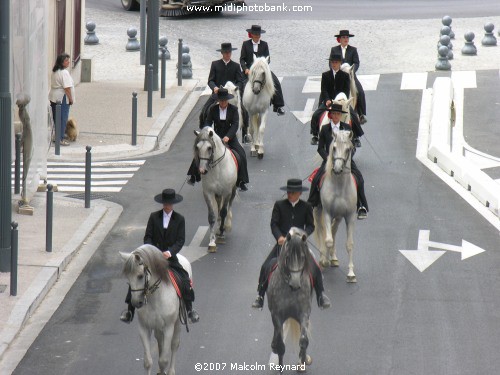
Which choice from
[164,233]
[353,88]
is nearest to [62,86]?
[353,88]

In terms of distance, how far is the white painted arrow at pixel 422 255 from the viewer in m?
19.8

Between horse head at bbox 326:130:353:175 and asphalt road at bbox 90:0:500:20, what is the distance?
27.2 metres

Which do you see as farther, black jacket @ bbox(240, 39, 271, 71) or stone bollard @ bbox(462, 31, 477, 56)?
stone bollard @ bbox(462, 31, 477, 56)

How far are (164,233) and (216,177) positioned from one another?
4.93m

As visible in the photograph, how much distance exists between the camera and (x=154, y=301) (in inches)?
566

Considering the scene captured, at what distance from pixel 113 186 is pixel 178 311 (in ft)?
34.2

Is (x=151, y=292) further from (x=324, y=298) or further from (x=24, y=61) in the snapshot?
(x=24, y=61)

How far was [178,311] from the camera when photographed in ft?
48.7

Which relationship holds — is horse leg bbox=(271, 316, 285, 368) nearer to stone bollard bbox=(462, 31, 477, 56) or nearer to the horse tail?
the horse tail

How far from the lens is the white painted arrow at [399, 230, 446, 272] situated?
19828mm

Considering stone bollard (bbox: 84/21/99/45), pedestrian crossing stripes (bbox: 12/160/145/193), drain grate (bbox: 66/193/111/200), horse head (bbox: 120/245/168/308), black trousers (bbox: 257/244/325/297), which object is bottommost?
drain grate (bbox: 66/193/111/200)

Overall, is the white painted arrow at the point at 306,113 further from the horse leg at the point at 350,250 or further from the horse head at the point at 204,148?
the horse leg at the point at 350,250

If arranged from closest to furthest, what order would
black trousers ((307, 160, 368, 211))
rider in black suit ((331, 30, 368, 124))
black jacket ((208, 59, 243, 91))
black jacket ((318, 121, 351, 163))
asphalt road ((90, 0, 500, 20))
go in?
black trousers ((307, 160, 368, 211)) < black jacket ((318, 121, 351, 163)) < black jacket ((208, 59, 243, 91)) < rider in black suit ((331, 30, 368, 124)) < asphalt road ((90, 0, 500, 20))

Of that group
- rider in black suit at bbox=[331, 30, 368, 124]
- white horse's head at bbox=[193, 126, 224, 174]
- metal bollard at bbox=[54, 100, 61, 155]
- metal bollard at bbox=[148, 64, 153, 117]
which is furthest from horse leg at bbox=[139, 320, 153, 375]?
metal bollard at bbox=[148, 64, 153, 117]
